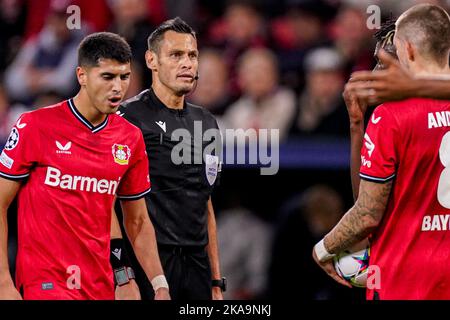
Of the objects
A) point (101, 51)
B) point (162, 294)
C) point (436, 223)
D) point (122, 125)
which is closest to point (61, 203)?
point (122, 125)

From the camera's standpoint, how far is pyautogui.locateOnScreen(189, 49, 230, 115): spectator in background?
10219 millimetres

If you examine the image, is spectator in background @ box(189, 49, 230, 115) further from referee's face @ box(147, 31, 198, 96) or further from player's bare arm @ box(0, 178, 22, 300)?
player's bare arm @ box(0, 178, 22, 300)

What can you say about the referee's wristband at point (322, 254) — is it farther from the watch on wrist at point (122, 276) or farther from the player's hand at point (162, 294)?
the watch on wrist at point (122, 276)

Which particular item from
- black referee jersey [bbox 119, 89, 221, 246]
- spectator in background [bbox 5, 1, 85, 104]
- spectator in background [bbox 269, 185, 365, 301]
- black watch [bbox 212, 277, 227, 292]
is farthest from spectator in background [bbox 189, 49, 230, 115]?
black watch [bbox 212, 277, 227, 292]

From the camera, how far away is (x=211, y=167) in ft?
22.7

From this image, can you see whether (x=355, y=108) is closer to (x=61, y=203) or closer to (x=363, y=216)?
(x=363, y=216)

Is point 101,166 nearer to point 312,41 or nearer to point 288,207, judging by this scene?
point 288,207

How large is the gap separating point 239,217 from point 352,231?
3947 mm

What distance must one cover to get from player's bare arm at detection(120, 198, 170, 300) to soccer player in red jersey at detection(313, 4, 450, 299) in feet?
4.07

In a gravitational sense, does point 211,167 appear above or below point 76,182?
above

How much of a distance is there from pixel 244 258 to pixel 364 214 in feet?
12.8

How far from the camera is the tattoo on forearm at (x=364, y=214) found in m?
5.47

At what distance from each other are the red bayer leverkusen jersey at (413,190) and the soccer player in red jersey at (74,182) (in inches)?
53.2

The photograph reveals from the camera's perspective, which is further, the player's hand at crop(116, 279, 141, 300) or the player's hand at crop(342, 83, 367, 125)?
the player's hand at crop(116, 279, 141, 300)
